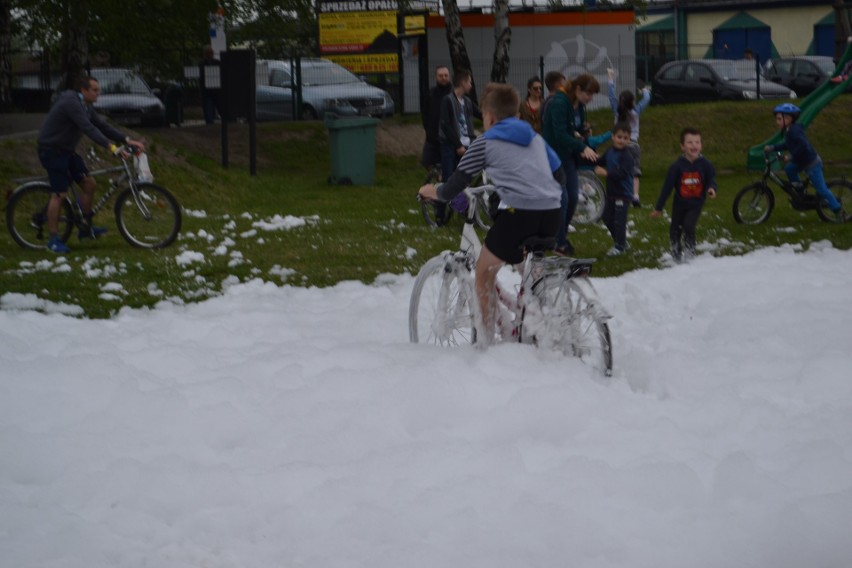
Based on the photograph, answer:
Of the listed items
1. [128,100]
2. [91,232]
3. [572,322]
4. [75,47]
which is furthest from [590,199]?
[128,100]

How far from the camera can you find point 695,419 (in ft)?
22.7

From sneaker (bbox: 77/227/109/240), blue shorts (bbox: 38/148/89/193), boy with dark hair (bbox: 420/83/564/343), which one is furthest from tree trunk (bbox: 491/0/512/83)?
boy with dark hair (bbox: 420/83/564/343)

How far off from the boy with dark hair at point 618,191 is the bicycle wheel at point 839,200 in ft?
12.4

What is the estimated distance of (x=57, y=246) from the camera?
13.4 meters

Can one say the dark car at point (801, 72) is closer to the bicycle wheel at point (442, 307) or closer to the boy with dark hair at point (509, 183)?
the bicycle wheel at point (442, 307)

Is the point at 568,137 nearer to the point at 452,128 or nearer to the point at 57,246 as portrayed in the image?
the point at 452,128

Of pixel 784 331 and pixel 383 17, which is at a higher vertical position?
pixel 383 17

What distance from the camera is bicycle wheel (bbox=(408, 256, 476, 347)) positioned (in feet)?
25.7

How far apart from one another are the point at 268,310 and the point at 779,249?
5.54 m

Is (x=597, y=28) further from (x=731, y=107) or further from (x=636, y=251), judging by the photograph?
(x=636, y=251)

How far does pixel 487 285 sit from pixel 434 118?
9197 mm

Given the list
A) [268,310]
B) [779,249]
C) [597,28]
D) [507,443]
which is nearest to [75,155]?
[268,310]

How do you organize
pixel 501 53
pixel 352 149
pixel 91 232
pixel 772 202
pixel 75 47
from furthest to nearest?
pixel 501 53
pixel 75 47
pixel 352 149
pixel 772 202
pixel 91 232

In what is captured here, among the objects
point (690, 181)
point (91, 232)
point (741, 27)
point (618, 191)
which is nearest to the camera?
point (690, 181)
